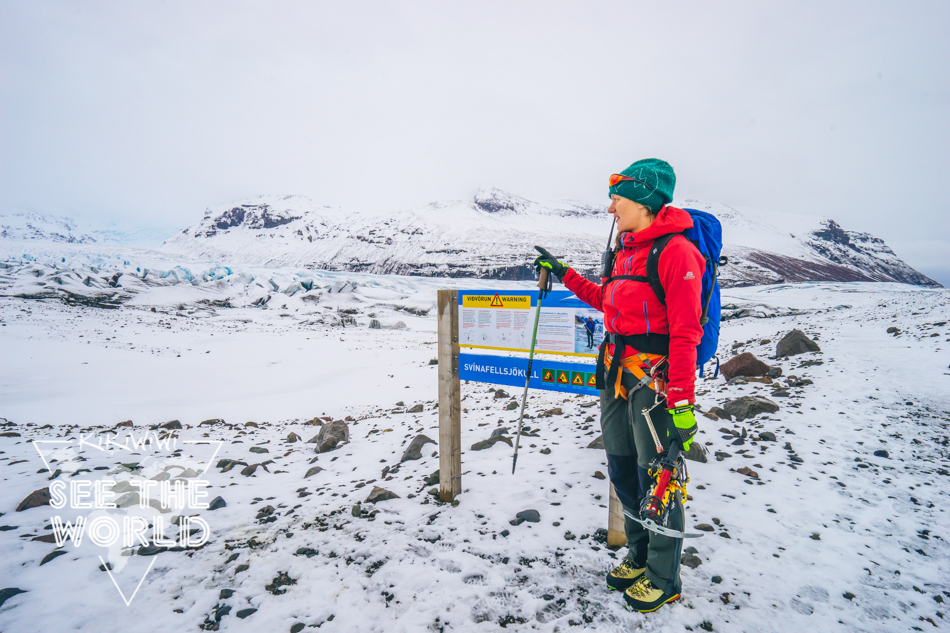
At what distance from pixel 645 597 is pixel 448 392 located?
243cm

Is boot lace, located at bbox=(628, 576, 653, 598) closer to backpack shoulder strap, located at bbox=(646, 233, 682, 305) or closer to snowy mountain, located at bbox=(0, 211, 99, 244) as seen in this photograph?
backpack shoulder strap, located at bbox=(646, 233, 682, 305)

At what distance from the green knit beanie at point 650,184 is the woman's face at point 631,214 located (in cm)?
3

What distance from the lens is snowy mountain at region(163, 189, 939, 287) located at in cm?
7906

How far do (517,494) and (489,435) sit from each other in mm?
1984

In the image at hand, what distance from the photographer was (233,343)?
15883mm

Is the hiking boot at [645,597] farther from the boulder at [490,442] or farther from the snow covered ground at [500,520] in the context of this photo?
the boulder at [490,442]

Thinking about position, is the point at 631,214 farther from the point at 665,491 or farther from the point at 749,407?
the point at 749,407

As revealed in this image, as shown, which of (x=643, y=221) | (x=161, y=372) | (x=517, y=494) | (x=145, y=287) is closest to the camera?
(x=643, y=221)

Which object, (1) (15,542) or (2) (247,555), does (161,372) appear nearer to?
(1) (15,542)

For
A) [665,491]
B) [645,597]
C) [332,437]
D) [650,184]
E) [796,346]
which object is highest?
[650,184]

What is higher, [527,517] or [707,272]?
[707,272]

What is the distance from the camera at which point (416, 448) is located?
18.7 feet

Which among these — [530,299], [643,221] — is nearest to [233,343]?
[530,299]

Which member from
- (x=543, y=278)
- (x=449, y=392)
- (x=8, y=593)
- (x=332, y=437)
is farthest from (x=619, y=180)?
(x=332, y=437)
